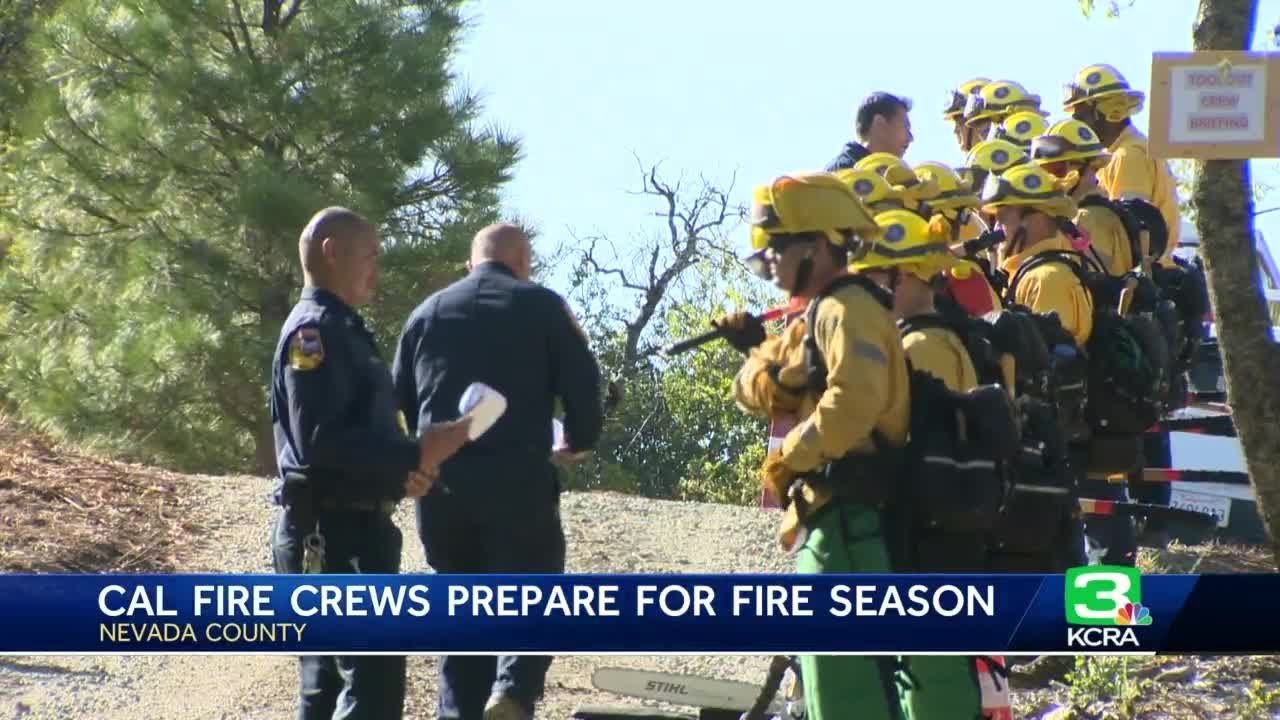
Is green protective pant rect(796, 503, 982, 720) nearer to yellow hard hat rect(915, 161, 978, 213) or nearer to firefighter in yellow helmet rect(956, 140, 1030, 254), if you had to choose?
yellow hard hat rect(915, 161, 978, 213)

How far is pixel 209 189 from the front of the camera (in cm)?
1948

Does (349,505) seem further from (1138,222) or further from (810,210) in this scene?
(1138,222)

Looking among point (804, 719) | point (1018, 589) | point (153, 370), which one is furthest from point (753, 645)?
point (153, 370)

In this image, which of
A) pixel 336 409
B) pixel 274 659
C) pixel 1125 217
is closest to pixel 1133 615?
pixel 1125 217

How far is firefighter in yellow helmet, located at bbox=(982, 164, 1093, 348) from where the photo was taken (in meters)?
7.98

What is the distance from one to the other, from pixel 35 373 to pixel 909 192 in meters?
13.3

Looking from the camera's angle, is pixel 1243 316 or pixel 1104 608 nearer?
pixel 1104 608

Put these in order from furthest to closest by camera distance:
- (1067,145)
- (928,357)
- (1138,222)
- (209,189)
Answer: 1. (209,189)
2. (1138,222)
3. (1067,145)
4. (928,357)

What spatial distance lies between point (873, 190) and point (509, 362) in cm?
137

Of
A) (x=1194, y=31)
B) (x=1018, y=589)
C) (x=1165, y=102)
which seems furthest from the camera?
(x=1194, y=31)

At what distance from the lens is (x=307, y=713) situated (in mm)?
6273

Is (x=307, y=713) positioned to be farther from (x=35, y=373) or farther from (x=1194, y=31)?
(x=35, y=373)

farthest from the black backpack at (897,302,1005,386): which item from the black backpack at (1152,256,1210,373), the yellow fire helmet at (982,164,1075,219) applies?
the black backpack at (1152,256,1210,373)

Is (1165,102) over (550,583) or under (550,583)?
over
